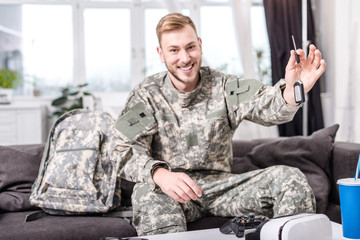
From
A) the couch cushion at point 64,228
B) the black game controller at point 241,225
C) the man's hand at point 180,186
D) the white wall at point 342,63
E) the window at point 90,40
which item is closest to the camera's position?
the black game controller at point 241,225

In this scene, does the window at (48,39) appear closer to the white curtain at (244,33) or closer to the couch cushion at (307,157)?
the white curtain at (244,33)

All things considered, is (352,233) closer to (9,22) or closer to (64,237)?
(64,237)

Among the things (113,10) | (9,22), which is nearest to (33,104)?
(9,22)

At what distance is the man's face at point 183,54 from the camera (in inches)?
74.1

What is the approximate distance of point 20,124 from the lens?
439 cm

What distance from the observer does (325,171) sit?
6.93 feet

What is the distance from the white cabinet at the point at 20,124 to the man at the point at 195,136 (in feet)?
8.88

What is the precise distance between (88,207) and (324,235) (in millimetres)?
1122

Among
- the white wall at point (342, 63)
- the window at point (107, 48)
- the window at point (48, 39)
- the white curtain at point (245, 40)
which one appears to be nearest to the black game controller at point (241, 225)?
the white wall at point (342, 63)

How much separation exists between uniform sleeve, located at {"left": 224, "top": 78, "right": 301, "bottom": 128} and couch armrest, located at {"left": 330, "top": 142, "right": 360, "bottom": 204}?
44 cm

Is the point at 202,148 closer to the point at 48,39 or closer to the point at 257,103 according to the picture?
the point at 257,103

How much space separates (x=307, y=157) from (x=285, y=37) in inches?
93.6

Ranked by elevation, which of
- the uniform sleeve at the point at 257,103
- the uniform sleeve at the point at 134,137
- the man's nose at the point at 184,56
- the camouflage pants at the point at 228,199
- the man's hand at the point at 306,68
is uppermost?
the man's nose at the point at 184,56

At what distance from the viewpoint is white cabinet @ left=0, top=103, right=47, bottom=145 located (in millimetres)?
4359
